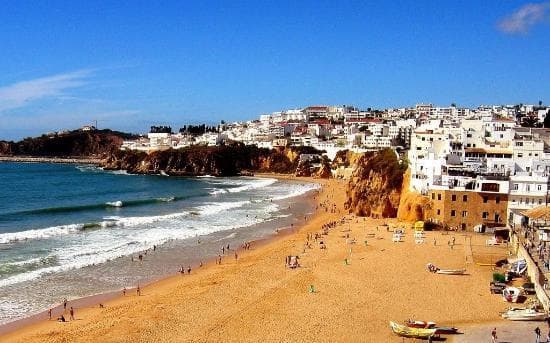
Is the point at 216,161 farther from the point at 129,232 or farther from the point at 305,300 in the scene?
the point at 305,300

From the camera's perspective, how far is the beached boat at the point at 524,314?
1700cm

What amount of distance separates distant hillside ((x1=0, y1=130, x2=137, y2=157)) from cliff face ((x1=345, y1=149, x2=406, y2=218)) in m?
120

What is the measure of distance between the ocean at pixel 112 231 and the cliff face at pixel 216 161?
28557mm

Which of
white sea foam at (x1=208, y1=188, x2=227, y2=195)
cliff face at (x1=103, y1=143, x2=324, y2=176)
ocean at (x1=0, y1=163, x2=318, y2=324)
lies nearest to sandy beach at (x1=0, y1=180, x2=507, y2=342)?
ocean at (x1=0, y1=163, x2=318, y2=324)

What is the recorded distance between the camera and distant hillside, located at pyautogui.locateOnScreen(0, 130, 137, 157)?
152 metres

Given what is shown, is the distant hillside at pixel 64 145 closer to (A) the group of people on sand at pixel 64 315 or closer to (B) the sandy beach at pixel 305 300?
(B) the sandy beach at pixel 305 300

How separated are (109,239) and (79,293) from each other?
1102 cm

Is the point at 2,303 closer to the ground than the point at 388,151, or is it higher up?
closer to the ground

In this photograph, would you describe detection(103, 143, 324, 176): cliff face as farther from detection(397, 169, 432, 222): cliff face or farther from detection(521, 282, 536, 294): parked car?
detection(521, 282, 536, 294): parked car

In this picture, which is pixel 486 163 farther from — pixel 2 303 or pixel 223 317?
pixel 2 303

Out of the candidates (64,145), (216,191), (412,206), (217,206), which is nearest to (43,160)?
(64,145)

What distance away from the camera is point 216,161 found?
96125mm

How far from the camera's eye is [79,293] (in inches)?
869

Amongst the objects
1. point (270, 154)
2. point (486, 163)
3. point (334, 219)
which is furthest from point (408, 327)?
point (270, 154)
